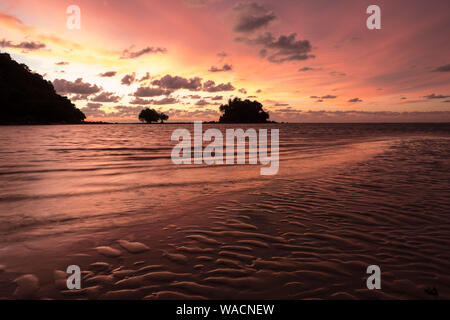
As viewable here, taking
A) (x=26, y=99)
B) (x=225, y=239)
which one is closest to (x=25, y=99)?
(x=26, y=99)

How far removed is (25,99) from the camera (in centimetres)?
13862

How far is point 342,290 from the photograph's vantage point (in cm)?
344

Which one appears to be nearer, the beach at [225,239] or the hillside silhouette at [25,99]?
the beach at [225,239]

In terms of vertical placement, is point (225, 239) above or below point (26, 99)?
below

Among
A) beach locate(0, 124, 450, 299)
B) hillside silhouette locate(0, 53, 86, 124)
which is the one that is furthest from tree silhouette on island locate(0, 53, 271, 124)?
beach locate(0, 124, 450, 299)

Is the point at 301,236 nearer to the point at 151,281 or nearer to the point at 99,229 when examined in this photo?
the point at 151,281

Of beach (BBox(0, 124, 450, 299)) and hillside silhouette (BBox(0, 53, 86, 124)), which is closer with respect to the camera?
beach (BBox(0, 124, 450, 299))

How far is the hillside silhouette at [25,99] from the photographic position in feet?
418

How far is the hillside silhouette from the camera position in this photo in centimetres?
12754

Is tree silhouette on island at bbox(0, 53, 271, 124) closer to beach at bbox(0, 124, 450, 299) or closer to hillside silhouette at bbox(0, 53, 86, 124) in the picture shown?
hillside silhouette at bbox(0, 53, 86, 124)

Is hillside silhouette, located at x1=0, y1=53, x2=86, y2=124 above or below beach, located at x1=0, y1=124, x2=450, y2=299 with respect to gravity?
above

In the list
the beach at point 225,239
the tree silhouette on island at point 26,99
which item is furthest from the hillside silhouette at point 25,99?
the beach at point 225,239

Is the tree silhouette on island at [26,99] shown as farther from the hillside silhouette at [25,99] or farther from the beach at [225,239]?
the beach at [225,239]

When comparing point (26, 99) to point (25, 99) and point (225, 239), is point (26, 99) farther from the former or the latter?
point (225, 239)
